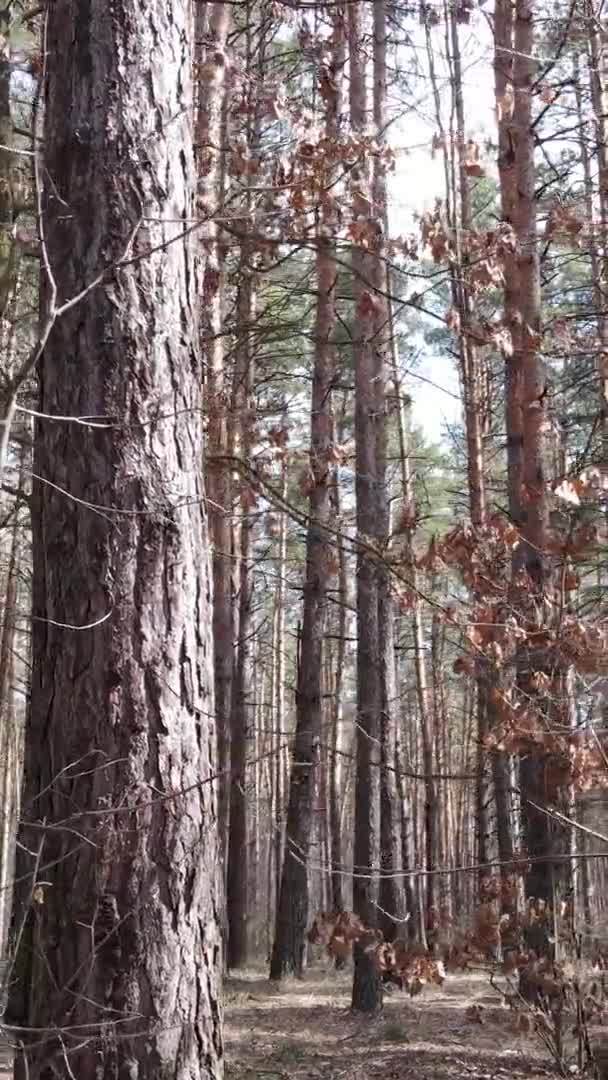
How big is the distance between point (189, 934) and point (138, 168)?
226cm

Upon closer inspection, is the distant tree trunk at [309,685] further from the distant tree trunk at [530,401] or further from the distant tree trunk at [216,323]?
the distant tree trunk at [530,401]

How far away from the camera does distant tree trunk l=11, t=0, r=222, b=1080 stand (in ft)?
8.70

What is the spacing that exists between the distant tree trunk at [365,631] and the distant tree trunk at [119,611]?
5.72 metres

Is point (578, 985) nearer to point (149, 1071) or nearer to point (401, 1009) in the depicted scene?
point (149, 1071)

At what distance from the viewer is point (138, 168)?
10.0 ft

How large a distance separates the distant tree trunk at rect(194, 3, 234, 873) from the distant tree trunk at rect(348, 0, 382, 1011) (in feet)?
4.47

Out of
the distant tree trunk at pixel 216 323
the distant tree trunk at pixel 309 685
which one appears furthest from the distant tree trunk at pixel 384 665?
the distant tree trunk at pixel 216 323

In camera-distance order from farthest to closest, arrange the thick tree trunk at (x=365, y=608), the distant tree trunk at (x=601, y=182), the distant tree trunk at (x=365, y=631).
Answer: the thick tree trunk at (x=365, y=608), the distant tree trunk at (x=365, y=631), the distant tree trunk at (x=601, y=182)

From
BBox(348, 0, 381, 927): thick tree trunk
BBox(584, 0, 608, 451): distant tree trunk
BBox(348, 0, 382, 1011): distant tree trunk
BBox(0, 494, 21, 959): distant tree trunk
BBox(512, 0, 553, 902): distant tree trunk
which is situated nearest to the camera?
BBox(512, 0, 553, 902): distant tree trunk

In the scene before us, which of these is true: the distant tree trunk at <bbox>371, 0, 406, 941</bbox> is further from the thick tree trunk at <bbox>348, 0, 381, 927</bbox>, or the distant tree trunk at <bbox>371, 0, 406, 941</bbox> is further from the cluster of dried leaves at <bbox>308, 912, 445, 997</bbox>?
the cluster of dried leaves at <bbox>308, 912, 445, 997</bbox>

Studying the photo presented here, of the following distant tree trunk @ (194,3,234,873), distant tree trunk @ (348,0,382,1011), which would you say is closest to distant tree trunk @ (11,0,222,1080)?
distant tree trunk @ (194,3,234,873)

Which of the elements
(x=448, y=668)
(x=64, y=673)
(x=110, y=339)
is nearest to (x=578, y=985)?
(x=64, y=673)

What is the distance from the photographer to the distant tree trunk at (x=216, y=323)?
5492 millimetres

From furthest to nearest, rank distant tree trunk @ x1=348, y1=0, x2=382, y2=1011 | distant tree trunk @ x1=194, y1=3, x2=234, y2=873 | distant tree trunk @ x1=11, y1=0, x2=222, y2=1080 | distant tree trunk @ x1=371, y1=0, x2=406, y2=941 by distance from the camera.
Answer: distant tree trunk @ x1=371, y1=0, x2=406, y2=941 → distant tree trunk @ x1=348, y1=0, x2=382, y2=1011 → distant tree trunk @ x1=194, y1=3, x2=234, y2=873 → distant tree trunk @ x1=11, y1=0, x2=222, y2=1080
